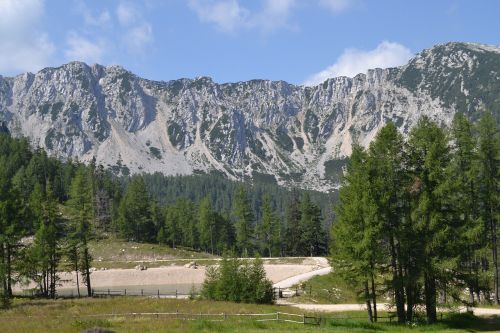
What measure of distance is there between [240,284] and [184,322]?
13537 mm

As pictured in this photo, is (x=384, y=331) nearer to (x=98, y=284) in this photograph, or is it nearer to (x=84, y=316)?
(x=84, y=316)

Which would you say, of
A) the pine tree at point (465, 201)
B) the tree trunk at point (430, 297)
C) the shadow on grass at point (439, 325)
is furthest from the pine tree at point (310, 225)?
the tree trunk at point (430, 297)

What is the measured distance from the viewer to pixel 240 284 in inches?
1769

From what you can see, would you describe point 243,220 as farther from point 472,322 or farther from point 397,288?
→ point 472,322

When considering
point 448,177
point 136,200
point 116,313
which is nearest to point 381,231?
point 448,177

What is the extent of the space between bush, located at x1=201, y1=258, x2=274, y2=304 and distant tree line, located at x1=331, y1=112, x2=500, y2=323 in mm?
12162

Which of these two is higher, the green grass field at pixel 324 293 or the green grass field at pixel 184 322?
the green grass field at pixel 184 322

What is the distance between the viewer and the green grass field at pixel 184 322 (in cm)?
2962

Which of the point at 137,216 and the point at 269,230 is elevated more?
the point at 137,216

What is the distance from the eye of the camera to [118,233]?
366 ft

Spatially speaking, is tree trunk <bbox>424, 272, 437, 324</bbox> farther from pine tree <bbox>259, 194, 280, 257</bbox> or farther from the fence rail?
pine tree <bbox>259, 194, 280, 257</bbox>

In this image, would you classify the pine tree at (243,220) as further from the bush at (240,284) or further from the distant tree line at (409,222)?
the distant tree line at (409,222)

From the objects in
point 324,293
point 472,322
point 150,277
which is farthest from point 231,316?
point 150,277

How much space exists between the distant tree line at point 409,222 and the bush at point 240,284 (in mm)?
12162
